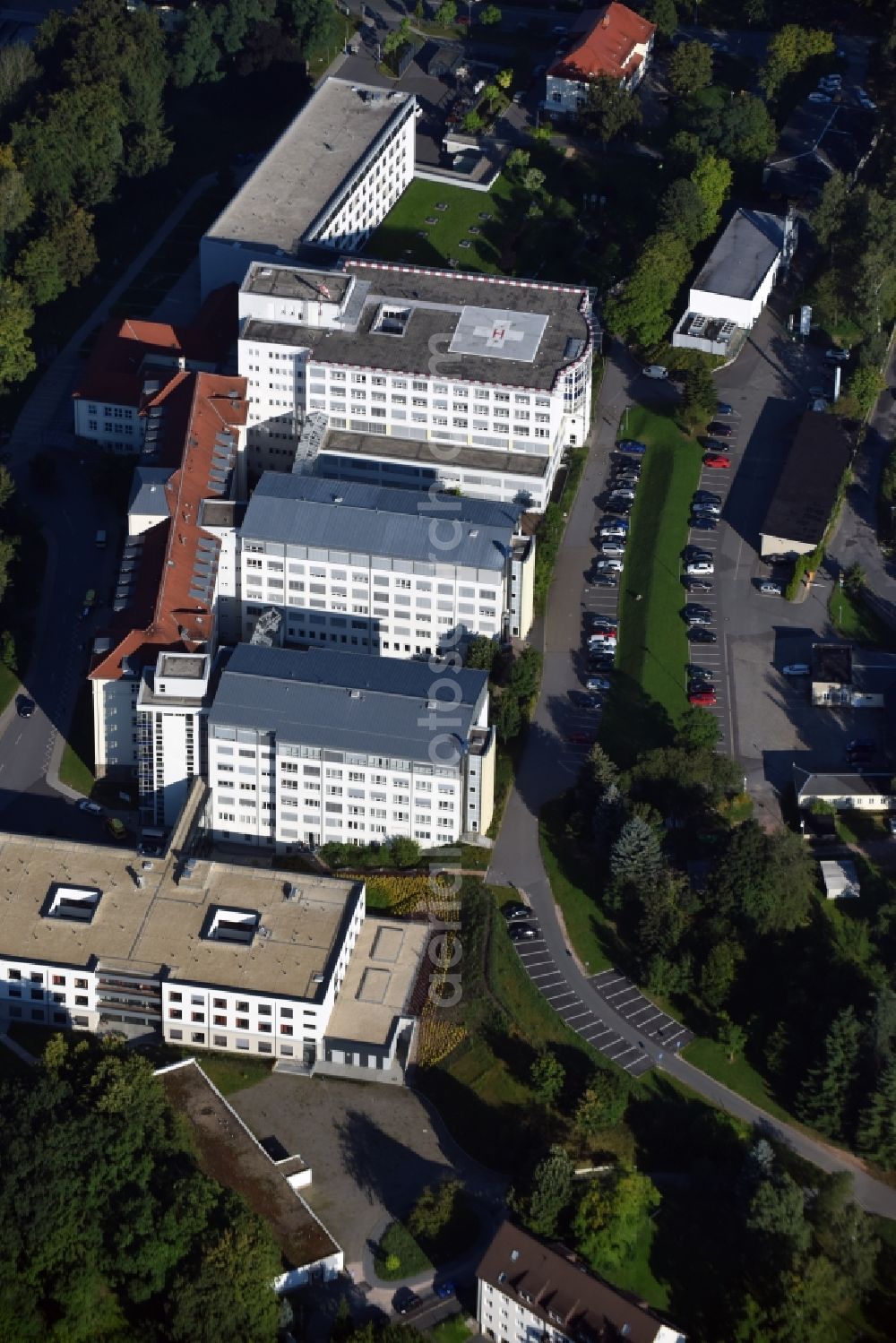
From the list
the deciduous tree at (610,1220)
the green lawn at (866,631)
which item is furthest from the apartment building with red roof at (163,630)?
the green lawn at (866,631)

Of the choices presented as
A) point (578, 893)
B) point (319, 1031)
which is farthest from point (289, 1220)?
point (578, 893)

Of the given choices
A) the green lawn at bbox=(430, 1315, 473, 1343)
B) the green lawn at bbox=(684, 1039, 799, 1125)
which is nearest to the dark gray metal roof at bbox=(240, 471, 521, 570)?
the green lawn at bbox=(684, 1039, 799, 1125)

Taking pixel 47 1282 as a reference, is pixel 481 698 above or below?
above

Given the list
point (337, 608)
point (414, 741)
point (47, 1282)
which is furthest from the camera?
point (337, 608)

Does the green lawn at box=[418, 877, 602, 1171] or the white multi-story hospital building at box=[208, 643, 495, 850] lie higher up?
the white multi-story hospital building at box=[208, 643, 495, 850]

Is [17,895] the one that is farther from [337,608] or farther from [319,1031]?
[337,608]

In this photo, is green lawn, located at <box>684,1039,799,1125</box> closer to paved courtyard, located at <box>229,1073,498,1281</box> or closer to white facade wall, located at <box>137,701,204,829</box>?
paved courtyard, located at <box>229,1073,498,1281</box>
